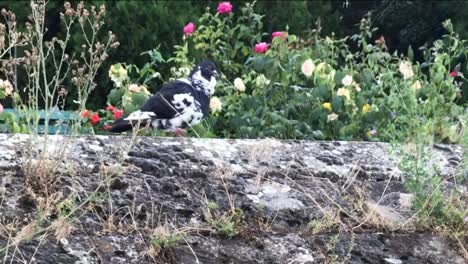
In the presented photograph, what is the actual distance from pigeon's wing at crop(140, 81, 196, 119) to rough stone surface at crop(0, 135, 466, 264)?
135cm

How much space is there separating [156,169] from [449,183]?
89 centimetres

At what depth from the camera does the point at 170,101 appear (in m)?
4.20

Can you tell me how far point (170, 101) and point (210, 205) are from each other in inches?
74.5

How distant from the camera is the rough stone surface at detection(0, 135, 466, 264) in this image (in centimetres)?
214

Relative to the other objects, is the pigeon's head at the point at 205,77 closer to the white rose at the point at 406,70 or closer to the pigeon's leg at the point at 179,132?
the pigeon's leg at the point at 179,132

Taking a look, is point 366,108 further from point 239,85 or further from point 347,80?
point 239,85

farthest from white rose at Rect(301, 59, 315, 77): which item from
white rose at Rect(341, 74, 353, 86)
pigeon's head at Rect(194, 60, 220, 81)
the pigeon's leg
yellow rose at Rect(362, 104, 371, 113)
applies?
the pigeon's leg

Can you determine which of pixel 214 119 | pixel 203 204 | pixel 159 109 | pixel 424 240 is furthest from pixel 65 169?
pixel 214 119

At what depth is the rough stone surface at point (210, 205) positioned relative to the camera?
7.03 ft

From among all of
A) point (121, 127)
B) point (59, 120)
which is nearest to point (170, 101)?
point (121, 127)

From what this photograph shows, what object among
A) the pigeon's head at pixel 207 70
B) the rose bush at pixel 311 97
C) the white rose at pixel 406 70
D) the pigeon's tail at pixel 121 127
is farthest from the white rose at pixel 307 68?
the pigeon's tail at pixel 121 127

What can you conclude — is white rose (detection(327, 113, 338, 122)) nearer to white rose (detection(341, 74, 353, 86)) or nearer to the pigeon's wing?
white rose (detection(341, 74, 353, 86))

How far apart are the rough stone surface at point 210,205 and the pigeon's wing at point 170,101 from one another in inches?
53.3

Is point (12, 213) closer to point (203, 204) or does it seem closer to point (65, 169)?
point (65, 169)
